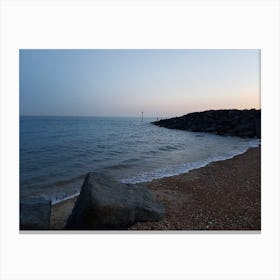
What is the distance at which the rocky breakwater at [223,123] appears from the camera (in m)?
15.5

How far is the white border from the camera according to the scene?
10.7 feet

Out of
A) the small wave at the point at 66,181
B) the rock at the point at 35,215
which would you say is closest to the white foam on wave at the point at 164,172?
the small wave at the point at 66,181

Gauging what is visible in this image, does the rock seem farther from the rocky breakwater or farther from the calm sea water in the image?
the rocky breakwater

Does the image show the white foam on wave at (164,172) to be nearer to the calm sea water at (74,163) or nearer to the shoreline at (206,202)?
the calm sea water at (74,163)

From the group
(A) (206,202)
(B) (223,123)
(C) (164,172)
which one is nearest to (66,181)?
(C) (164,172)

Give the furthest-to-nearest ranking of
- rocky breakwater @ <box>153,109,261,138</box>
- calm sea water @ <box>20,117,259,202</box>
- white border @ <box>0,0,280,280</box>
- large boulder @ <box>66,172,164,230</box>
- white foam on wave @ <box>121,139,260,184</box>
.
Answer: rocky breakwater @ <box>153,109,261,138</box>
white foam on wave @ <box>121,139,260,184</box>
calm sea water @ <box>20,117,259,202</box>
white border @ <box>0,0,280,280</box>
large boulder @ <box>66,172,164,230</box>

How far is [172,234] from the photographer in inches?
134

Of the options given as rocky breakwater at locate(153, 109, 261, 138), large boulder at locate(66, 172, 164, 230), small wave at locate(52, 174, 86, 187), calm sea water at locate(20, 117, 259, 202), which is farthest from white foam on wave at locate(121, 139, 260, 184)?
rocky breakwater at locate(153, 109, 261, 138)

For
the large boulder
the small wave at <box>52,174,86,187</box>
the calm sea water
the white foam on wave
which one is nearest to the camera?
the large boulder

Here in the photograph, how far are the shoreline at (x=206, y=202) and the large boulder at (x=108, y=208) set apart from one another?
161 mm

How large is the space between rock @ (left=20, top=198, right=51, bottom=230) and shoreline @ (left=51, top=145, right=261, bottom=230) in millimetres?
347

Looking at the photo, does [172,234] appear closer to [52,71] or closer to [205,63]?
[205,63]

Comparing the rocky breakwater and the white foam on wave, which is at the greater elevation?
the rocky breakwater
